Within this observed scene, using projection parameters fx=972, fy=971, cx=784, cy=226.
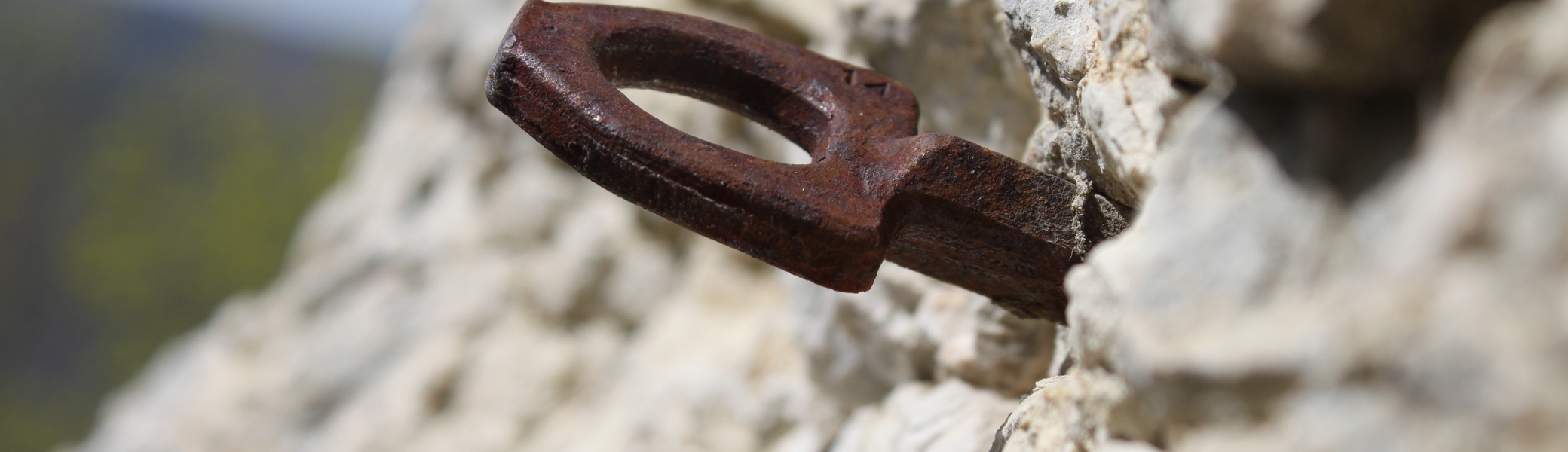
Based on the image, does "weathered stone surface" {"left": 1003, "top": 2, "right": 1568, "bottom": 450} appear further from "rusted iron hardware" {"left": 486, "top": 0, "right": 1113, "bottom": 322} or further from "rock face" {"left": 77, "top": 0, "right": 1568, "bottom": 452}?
"rusted iron hardware" {"left": 486, "top": 0, "right": 1113, "bottom": 322}

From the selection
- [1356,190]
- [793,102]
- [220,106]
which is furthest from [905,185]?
[220,106]

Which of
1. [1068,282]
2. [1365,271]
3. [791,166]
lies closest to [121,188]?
[791,166]

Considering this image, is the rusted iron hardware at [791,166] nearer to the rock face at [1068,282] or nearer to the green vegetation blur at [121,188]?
the rock face at [1068,282]

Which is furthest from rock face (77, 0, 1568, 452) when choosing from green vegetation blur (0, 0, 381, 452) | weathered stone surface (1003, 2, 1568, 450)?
green vegetation blur (0, 0, 381, 452)

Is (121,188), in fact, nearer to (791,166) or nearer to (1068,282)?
(791,166)

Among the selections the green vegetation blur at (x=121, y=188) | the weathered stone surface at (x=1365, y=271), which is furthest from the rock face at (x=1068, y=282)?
the green vegetation blur at (x=121, y=188)
